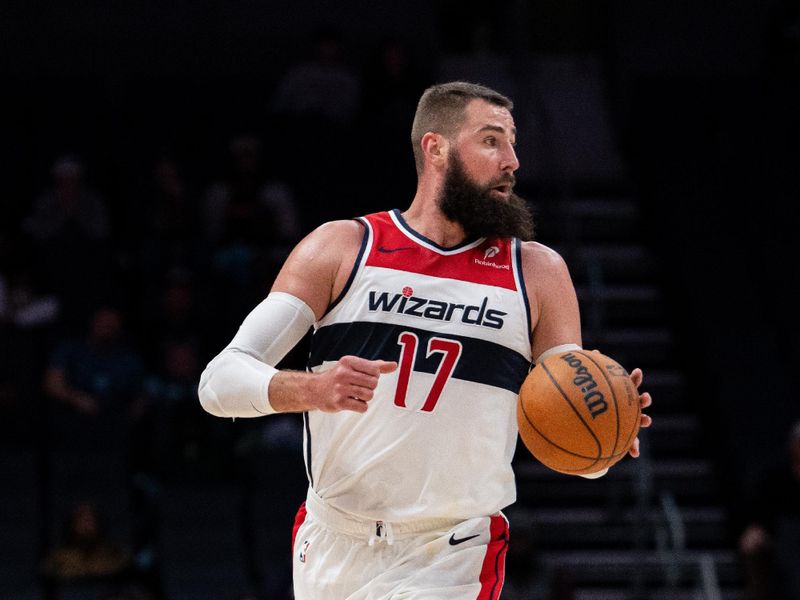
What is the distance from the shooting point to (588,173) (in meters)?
14.3

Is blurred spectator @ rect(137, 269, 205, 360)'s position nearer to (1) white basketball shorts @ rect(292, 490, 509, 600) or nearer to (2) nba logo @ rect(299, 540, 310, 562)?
(2) nba logo @ rect(299, 540, 310, 562)

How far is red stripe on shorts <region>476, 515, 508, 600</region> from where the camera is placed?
4.34 m

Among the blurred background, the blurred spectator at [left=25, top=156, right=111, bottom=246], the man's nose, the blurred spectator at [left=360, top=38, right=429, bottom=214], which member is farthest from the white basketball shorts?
the blurred spectator at [left=25, top=156, right=111, bottom=246]

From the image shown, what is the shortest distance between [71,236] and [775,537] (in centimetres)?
619

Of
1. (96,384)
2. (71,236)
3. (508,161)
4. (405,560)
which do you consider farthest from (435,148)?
(71,236)

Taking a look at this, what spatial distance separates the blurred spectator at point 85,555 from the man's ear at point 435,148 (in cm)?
538

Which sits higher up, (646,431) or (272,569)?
(646,431)

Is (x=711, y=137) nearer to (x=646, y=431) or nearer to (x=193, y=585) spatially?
(x=646, y=431)

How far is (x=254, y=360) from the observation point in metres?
4.22

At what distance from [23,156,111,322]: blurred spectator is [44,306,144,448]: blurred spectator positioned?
637 mm

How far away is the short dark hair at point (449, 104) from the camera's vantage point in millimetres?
4656

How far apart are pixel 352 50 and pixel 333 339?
11088 millimetres

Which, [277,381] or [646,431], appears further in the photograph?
[646,431]

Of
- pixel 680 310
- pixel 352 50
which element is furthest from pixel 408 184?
pixel 352 50
